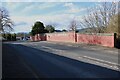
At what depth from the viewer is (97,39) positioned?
49438 mm

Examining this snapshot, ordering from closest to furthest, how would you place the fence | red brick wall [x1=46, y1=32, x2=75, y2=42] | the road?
the road → the fence → red brick wall [x1=46, y1=32, x2=75, y2=42]

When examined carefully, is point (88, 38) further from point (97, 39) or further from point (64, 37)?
point (64, 37)

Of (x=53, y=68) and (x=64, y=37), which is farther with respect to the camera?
(x=64, y=37)

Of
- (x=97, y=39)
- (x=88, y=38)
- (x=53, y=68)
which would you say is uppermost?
(x=88, y=38)

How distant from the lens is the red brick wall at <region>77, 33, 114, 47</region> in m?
43.5

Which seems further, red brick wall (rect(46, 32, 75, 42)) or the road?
red brick wall (rect(46, 32, 75, 42))

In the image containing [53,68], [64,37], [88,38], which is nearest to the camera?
[53,68]

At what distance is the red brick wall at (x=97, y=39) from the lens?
43500 mm

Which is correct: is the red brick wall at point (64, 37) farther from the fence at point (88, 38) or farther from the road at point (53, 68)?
the road at point (53, 68)

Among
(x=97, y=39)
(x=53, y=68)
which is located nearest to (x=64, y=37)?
(x=97, y=39)

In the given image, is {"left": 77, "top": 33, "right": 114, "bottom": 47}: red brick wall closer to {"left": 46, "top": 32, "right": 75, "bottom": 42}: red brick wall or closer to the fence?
the fence

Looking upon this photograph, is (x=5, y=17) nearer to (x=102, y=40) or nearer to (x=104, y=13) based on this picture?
(x=104, y=13)

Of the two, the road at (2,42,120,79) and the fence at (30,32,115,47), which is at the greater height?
the fence at (30,32,115,47)

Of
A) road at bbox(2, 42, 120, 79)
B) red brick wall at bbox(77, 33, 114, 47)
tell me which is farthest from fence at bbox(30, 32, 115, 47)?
road at bbox(2, 42, 120, 79)
